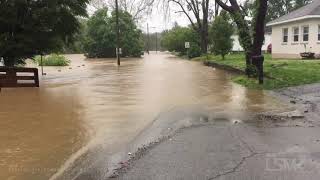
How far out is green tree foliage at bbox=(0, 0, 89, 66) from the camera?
22.0 meters

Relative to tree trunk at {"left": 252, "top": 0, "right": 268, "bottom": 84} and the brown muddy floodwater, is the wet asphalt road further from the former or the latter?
tree trunk at {"left": 252, "top": 0, "right": 268, "bottom": 84}

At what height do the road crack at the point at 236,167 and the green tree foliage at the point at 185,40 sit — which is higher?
the green tree foliage at the point at 185,40

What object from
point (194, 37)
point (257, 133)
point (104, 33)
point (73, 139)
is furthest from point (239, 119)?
point (104, 33)

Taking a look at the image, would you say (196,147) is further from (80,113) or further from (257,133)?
(80,113)

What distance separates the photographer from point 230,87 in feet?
64.3

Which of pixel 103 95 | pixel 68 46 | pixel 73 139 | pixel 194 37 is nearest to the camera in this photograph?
pixel 73 139

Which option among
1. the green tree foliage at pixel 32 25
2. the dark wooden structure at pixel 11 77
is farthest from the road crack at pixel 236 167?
the green tree foliage at pixel 32 25

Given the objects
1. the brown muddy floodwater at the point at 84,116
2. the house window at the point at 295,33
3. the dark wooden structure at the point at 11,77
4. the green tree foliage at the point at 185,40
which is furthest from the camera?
the green tree foliage at the point at 185,40

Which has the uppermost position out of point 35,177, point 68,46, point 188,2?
point 188,2

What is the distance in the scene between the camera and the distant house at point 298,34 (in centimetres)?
3481

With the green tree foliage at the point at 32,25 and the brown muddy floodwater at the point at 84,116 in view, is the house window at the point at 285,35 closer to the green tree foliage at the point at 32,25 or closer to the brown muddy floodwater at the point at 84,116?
the brown muddy floodwater at the point at 84,116

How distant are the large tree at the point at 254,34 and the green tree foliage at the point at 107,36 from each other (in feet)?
163

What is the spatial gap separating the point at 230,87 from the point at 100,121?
9126mm
